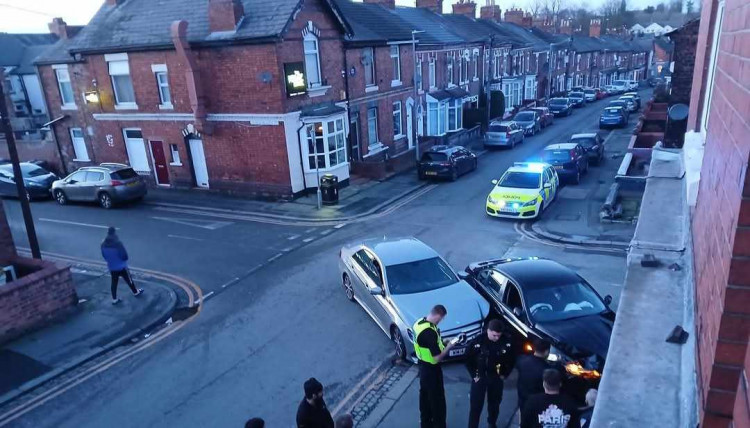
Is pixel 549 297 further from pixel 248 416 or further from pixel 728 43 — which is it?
pixel 728 43

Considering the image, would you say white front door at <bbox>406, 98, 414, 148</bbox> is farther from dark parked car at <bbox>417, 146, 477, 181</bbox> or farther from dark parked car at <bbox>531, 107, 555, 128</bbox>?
dark parked car at <bbox>531, 107, 555, 128</bbox>

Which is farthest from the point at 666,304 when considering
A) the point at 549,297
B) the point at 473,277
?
the point at 473,277

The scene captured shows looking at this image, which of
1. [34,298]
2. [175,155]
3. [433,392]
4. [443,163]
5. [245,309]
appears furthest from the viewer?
[175,155]

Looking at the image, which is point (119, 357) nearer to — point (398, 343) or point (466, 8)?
point (398, 343)

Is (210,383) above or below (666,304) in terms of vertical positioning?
below

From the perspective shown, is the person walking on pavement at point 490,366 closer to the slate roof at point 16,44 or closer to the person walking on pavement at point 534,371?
the person walking on pavement at point 534,371

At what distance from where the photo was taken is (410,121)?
101 ft

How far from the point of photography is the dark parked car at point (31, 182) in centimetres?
2238

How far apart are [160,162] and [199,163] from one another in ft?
8.19

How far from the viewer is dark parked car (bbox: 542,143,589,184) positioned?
848 inches

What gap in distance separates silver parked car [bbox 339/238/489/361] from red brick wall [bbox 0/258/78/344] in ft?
20.5

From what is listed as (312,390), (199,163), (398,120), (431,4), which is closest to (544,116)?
(431,4)

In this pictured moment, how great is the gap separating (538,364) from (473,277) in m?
4.27

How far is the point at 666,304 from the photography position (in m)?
5.02
